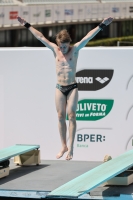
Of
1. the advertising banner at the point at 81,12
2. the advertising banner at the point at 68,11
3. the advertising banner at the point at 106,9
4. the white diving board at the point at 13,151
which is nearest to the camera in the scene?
the white diving board at the point at 13,151

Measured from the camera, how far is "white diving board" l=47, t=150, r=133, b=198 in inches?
275

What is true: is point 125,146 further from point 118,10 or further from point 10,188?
point 118,10

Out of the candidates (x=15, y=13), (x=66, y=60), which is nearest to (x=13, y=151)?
(x=66, y=60)

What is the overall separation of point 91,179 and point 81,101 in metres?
3.30

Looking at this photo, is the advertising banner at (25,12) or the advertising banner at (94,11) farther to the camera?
the advertising banner at (94,11)

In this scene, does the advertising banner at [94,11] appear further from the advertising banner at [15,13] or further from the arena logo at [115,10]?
the advertising banner at [15,13]

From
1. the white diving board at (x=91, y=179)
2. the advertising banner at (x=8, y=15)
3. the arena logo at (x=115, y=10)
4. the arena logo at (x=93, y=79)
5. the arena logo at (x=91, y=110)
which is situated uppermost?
the arena logo at (x=115, y=10)

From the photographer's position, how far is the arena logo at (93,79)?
10672 millimetres

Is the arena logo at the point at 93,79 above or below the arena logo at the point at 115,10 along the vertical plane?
below

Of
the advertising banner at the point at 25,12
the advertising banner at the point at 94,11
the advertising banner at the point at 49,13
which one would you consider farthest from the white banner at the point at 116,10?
the advertising banner at the point at 25,12

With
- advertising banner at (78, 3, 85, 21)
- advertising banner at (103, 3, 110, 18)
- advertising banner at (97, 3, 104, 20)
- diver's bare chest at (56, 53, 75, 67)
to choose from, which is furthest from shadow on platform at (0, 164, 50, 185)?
advertising banner at (103, 3, 110, 18)

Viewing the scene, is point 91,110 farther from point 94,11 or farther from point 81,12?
point 94,11

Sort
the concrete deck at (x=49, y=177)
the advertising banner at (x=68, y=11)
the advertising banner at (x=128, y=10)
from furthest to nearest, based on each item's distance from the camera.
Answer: the advertising banner at (x=128, y=10), the advertising banner at (x=68, y=11), the concrete deck at (x=49, y=177)

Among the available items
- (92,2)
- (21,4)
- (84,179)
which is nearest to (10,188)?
(84,179)
